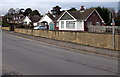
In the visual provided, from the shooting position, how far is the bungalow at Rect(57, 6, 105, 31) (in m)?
46.7

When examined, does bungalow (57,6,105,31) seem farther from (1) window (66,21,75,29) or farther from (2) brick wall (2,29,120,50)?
(2) brick wall (2,29,120,50)

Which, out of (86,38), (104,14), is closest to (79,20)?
(104,14)

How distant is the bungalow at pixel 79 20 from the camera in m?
46.7

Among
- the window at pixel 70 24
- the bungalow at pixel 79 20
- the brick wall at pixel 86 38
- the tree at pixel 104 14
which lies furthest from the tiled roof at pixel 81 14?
the brick wall at pixel 86 38

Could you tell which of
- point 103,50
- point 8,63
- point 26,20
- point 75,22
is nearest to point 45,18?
point 26,20

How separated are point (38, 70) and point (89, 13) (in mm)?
38838

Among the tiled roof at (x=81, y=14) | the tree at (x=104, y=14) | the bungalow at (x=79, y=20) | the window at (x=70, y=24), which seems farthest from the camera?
the tree at (x=104, y=14)

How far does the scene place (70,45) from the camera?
22719 mm

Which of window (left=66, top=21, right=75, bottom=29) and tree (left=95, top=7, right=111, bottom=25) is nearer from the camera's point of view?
window (left=66, top=21, right=75, bottom=29)

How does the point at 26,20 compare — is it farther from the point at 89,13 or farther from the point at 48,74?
the point at 48,74

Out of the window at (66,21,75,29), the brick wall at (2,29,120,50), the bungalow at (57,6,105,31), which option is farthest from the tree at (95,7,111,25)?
the brick wall at (2,29,120,50)

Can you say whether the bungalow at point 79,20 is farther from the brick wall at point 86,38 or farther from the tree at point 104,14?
the brick wall at point 86,38

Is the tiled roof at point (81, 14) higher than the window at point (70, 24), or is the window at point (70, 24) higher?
the tiled roof at point (81, 14)

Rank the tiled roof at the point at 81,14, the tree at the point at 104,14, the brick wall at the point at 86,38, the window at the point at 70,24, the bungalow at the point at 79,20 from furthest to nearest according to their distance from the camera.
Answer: the tree at the point at 104,14 < the window at the point at 70,24 < the tiled roof at the point at 81,14 < the bungalow at the point at 79,20 < the brick wall at the point at 86,38
